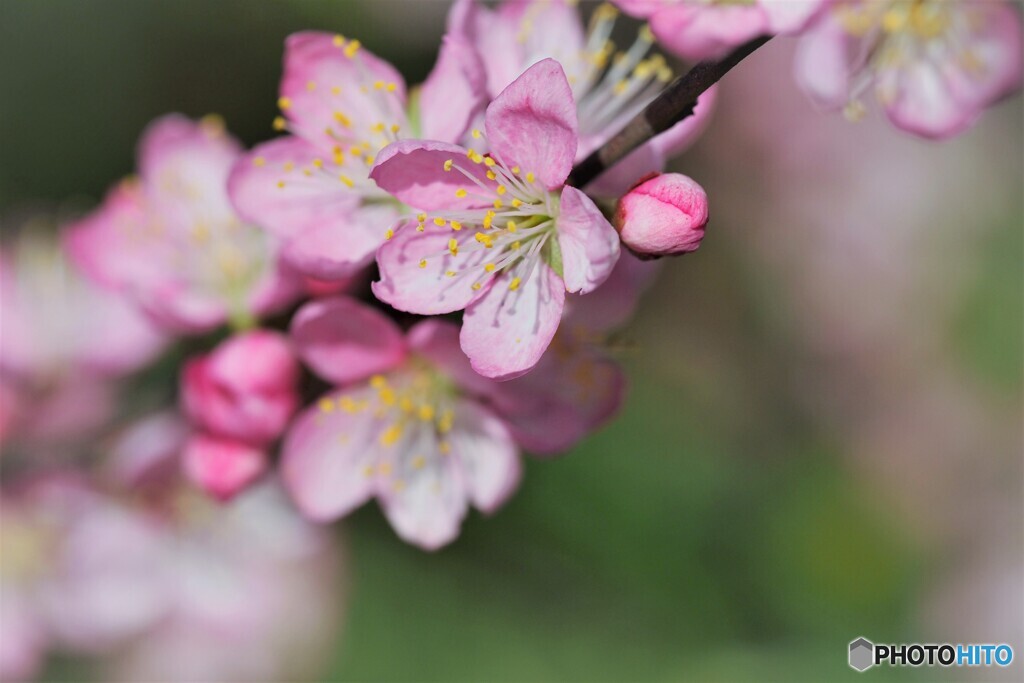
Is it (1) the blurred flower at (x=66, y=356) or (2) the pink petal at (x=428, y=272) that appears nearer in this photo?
(2) the pink petal at (x=428, y=272)

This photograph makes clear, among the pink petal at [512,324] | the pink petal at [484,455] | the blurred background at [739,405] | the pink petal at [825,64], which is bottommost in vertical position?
the blurred background at [739,405]

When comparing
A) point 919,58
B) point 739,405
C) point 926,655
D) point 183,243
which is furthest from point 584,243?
point 739,405

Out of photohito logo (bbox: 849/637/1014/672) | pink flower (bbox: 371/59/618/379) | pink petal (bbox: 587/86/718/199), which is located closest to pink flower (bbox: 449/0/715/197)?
pink petal (bbox: 587/86/718/199)

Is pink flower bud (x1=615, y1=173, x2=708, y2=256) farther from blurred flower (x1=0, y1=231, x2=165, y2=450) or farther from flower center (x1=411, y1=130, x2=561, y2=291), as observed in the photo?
blurred flower (x1=0, y1=231, x2=165, y2=450)

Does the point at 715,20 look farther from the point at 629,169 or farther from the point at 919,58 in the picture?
the point at 919,58

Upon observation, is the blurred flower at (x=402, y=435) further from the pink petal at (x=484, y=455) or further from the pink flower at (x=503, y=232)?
the pink flower at (x=503, y=232)

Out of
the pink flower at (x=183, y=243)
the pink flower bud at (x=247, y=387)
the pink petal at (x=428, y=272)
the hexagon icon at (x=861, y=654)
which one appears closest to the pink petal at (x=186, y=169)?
the pink flower at (x=183, y=243)
